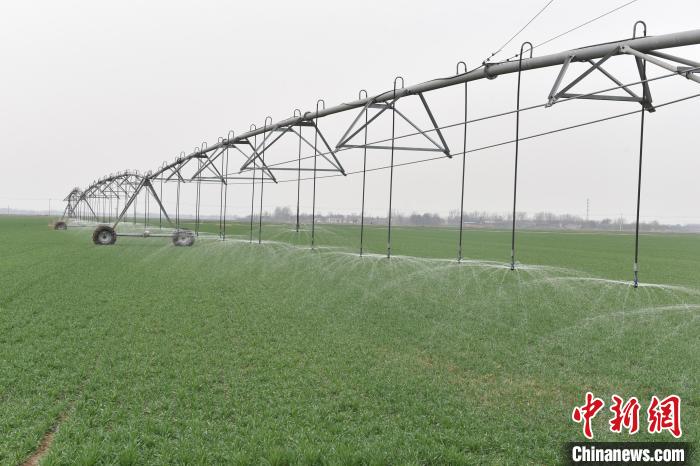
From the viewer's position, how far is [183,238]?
28.3m

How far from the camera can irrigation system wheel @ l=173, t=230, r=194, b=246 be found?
1107 inches

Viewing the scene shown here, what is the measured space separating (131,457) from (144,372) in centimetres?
246

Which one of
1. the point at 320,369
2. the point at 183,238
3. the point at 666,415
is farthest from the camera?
the point at 183,238

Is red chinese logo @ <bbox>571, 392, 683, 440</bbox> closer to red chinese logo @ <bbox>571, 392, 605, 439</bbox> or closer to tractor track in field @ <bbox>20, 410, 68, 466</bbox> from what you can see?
red chinese logo @ <bbox>571, 392, 605, 439</bbox>

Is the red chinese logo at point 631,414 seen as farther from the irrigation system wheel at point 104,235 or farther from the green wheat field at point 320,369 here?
the irrigation system wheel at point 104,235

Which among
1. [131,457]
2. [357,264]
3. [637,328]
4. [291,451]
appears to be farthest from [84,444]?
[357,264]

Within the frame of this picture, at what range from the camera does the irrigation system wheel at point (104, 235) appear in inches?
1075

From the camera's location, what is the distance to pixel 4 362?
7.28 metres
